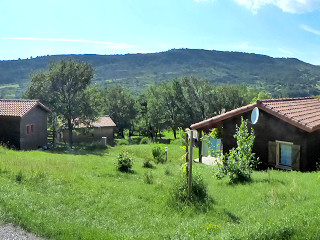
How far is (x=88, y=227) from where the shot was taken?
7324 millimetres

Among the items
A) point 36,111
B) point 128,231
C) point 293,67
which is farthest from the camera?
point 293,67

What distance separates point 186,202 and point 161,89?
173ft

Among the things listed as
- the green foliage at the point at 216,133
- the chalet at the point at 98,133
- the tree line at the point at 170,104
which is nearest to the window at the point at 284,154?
the green foliage at the point at 216,133

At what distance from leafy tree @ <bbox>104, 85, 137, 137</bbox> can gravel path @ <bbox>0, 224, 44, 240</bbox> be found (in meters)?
55.2

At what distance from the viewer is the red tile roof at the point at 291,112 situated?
1494 cm

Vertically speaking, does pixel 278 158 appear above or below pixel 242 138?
below

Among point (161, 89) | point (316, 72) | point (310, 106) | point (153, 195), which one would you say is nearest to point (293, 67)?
point (316, 72)

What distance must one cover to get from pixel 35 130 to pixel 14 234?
25.4m

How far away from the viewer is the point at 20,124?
26.6m

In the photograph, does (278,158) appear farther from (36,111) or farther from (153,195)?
(36,111)

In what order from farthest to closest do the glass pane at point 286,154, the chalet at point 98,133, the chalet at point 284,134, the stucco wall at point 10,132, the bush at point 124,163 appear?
the chalet at point 98,133 < the stucco wall at point 10,132 < the bush at point 124,163 < the glass pane at point 286,154 < the chalet at point 284,134

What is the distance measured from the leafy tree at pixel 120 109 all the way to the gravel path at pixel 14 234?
5523 cm

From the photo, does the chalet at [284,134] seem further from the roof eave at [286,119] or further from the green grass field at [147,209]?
the green grass field at [147,209]

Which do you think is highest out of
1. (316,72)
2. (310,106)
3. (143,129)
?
(316,72)
